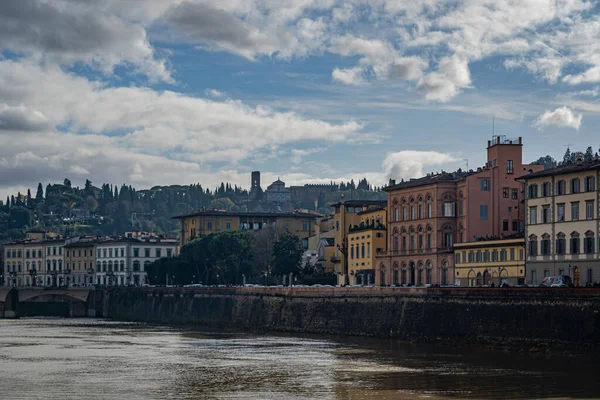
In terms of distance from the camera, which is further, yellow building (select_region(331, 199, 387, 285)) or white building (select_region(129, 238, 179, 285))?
white building (select_region(129, 238, 179, 285))

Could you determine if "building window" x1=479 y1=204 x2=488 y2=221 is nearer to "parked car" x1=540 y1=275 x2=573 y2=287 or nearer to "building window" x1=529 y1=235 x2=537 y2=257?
"building window" x1=529 y1=235 x2=537 y2=257

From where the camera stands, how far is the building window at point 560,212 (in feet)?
273

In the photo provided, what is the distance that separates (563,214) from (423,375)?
1126 inches

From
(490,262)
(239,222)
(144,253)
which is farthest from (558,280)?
(144,253)

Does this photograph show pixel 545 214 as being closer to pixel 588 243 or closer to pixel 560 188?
pixel 560 188

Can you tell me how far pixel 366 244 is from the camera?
4683 inches

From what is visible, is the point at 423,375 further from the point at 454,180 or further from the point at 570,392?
the point at 454,180

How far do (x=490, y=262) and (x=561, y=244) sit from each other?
11878mm

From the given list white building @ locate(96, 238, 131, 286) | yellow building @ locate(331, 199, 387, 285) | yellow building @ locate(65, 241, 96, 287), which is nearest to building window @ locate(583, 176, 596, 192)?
yellow building @ locate(331, 199, 387, 285)

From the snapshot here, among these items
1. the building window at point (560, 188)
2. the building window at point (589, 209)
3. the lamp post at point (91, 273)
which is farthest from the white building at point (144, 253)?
the building window at point (589, 209)

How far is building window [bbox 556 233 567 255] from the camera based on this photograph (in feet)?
273

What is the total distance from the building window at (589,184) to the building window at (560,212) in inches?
109

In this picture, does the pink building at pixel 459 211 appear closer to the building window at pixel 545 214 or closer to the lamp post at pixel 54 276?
the building window at pixel 545 214

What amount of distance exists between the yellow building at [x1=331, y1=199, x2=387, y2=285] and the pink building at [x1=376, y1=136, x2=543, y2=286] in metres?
Result: 16.8
